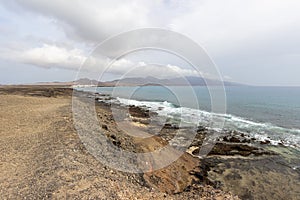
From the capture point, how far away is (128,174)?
827 cm

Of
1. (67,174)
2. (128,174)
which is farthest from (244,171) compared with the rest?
(67,174)

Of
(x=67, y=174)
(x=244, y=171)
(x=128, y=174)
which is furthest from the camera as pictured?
(x=244, y=171)

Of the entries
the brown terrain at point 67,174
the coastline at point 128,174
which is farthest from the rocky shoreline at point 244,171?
the brown terrain at point 67,174

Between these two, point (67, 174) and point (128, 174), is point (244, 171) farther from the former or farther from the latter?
point (67, 174)

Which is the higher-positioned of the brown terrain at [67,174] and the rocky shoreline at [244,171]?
the brown terrain at [67,174]

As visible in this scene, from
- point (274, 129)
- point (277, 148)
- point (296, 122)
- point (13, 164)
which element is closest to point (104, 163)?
point (13, 164)

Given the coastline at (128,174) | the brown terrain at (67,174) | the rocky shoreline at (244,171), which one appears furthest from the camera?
the rocky shoreline at (244,171)

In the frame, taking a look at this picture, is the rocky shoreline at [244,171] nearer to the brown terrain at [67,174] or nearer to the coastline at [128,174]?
the coastline at [128,174]

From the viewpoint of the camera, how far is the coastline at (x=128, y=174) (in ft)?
21.0

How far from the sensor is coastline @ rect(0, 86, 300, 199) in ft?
21.0

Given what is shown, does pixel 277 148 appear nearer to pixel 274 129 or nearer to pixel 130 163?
pixel 274 129

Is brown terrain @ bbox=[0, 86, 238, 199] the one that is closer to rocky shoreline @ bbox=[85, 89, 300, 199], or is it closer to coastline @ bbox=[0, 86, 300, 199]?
coastline @ bbox=[0, 86, 300, 199]

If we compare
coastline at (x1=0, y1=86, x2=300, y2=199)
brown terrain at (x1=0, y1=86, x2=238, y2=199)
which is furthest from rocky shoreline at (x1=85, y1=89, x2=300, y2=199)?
brown terrain at (x1=0, y1=86, x2=238, y2=199)

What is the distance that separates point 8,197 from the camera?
580 centimetres
